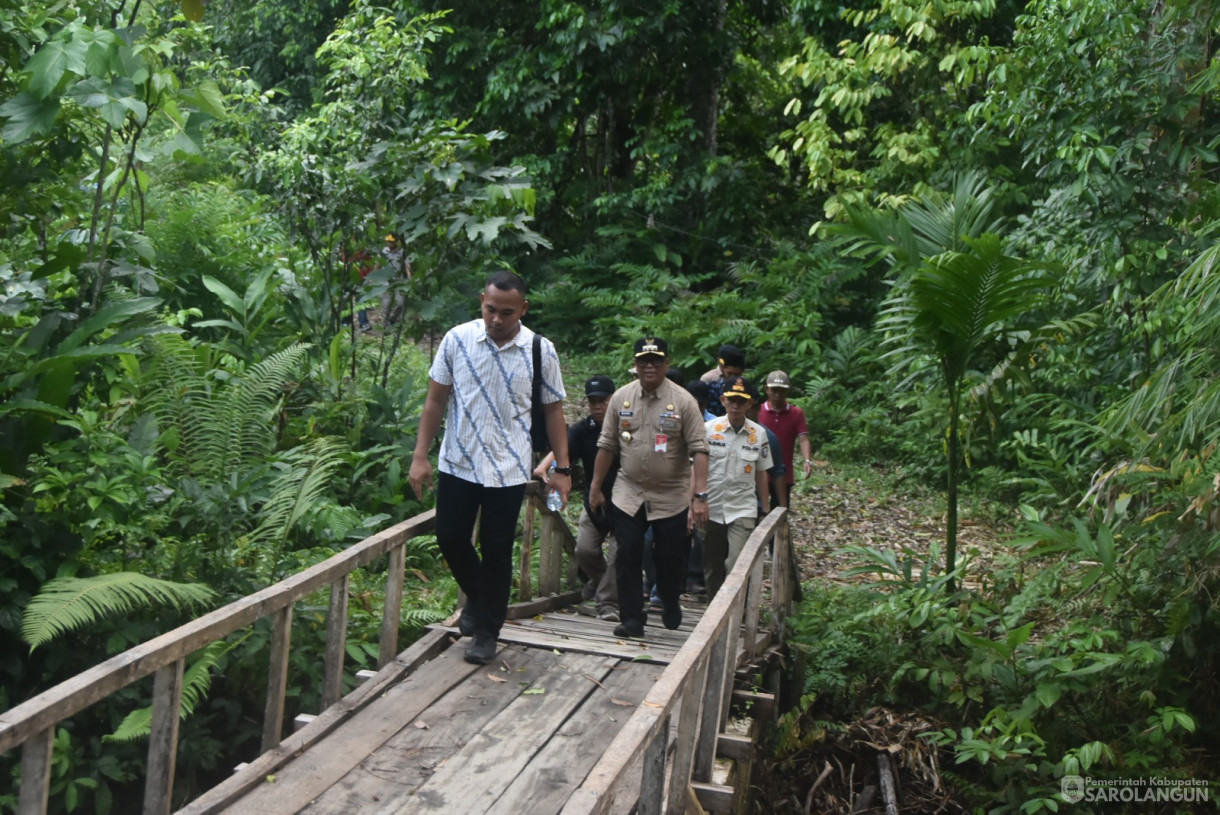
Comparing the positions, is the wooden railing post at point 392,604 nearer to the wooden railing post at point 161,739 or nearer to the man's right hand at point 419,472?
the man's right hand at point 419,472

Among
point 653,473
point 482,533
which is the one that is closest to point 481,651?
point 482,533

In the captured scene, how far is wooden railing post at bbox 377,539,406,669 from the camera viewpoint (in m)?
5.08

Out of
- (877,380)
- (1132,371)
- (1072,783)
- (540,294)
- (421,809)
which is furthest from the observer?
(540,294)

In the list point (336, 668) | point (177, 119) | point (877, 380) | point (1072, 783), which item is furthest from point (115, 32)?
point (877, 380)

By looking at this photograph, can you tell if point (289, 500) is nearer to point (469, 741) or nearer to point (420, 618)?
point (420, 618)

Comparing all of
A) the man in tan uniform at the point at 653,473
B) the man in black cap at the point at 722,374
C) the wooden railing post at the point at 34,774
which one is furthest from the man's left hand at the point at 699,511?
the wooden railing post at the point at 34,774

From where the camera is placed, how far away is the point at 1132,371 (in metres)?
9.65

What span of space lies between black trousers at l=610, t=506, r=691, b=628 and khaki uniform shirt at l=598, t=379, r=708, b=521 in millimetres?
63

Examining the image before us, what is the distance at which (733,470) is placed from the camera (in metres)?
7.10

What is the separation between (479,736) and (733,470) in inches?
121

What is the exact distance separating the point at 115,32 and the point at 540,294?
41.1ft

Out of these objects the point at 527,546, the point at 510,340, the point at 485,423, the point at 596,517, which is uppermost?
the point at 510,340

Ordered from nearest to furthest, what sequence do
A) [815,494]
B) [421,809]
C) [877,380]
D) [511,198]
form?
[421,809] → [511,198] → [815,494] → [877,380]

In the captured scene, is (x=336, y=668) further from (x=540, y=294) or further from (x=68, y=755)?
(x=540, y=294)
